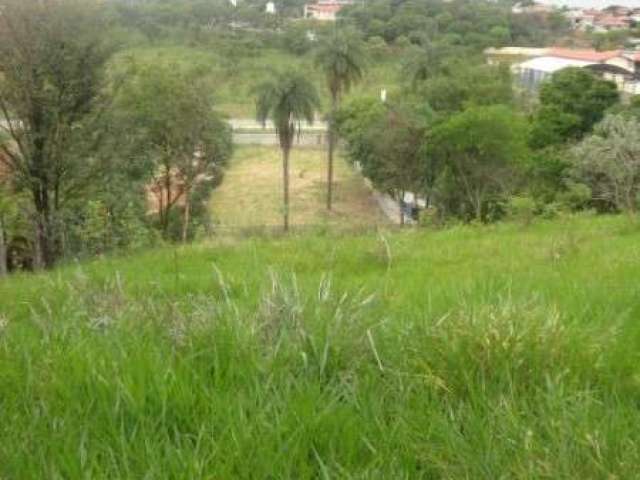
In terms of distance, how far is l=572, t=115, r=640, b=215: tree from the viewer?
1772 centimetres

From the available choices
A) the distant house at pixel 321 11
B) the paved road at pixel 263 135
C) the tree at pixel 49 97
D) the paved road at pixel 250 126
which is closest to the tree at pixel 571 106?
the paved road at pixel 263 135

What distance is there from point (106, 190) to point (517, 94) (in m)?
32.2

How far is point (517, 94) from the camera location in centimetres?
4216

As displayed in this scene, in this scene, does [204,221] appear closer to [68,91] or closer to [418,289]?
[68,91]

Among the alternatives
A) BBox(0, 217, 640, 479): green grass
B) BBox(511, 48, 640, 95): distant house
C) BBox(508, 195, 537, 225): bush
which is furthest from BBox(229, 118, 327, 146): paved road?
BBox(0, 217, 640, 479): green grass

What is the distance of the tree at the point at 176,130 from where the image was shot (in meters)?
21.5

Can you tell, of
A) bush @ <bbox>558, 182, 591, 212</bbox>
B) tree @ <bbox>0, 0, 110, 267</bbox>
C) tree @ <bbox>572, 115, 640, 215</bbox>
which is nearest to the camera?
tree @ <bbox>0, 0, 110, 267</bbox>

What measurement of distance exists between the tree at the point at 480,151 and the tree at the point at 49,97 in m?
16.8

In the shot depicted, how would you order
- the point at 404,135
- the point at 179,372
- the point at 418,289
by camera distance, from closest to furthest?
1. the point at 179,372
2. the point at 418,289
3. the point at 404,135

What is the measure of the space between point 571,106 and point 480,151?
26.9 feet

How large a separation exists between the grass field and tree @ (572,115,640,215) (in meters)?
7.68

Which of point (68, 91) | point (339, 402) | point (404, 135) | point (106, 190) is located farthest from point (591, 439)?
point (404, 135)

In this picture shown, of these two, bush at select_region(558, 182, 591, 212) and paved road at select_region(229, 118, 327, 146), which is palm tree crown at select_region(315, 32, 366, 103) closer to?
paved road at select_region(229, 118, 327, 146)

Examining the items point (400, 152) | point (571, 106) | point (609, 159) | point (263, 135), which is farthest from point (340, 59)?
point (263, 135)
